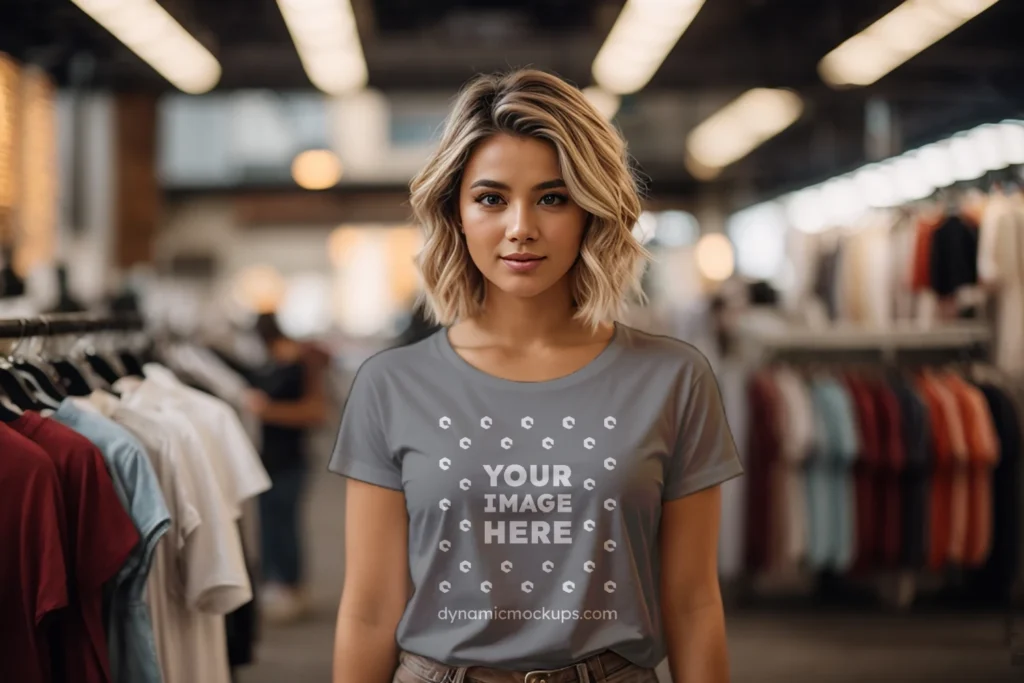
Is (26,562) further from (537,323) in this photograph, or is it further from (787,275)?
(787,275)

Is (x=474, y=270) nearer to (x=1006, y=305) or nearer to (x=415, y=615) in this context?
(x=415, y=615)

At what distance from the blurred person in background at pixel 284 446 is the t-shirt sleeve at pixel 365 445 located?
14.9ft

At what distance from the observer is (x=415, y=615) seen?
1.87 metres

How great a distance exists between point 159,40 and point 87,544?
5.07 metres

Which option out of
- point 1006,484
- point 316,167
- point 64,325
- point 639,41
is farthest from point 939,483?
point 316,167

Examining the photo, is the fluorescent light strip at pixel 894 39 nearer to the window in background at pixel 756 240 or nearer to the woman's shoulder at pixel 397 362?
the woman's shoulder at pixel 397 362

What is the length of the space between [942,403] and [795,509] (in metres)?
0.93

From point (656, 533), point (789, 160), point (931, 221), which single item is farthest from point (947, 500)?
point (789, 160)

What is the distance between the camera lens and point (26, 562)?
6.61 feet

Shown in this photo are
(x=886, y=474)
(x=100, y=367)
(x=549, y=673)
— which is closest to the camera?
(x=549, y=673)

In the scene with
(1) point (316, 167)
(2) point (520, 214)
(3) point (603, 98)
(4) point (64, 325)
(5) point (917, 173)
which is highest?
(1) point (316, 167)

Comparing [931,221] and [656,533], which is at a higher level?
[931,221]

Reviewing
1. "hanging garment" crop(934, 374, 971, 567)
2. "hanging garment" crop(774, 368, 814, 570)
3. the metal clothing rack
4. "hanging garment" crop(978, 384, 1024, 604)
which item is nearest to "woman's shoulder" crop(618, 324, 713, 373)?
"hanging garment" crop(774, 368, 814, 570)

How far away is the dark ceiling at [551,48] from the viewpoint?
7.09 m
